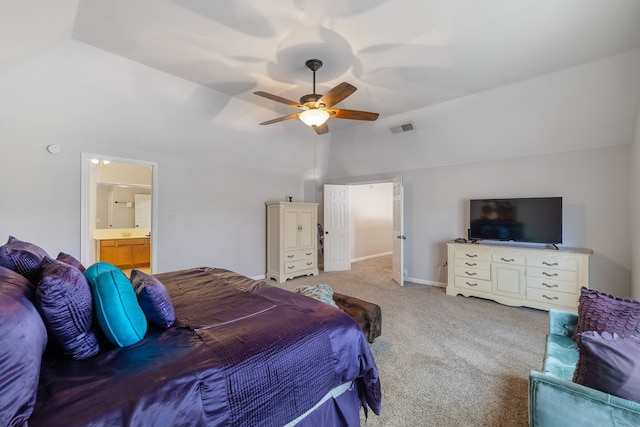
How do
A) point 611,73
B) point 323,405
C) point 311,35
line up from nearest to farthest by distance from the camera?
point 323,405
point 311,35
point 611,73

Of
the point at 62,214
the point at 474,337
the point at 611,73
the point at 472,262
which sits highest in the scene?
the point at 611,73

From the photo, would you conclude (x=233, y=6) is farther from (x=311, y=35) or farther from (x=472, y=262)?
(x=472, y=262)

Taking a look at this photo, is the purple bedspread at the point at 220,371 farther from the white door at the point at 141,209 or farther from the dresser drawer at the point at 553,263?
the white door at the point at 141,209

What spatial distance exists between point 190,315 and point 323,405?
93cm

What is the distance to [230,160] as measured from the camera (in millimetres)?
4883

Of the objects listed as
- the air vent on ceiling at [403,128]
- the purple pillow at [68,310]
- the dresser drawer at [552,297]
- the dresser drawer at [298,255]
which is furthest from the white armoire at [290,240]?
the purple pillow at [68,310]

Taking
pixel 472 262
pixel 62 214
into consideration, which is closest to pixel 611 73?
pixel 472 262

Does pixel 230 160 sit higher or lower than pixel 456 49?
lower

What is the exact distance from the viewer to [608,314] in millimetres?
1507

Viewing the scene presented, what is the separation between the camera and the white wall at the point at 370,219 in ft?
24.7

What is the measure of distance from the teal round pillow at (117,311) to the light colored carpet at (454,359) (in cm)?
151

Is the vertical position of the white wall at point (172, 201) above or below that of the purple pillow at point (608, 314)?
above

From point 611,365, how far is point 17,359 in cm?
204

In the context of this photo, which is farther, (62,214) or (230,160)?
(230,160)
